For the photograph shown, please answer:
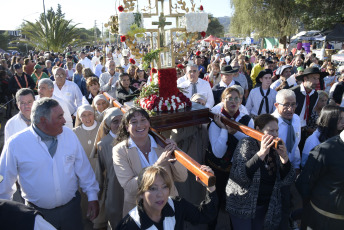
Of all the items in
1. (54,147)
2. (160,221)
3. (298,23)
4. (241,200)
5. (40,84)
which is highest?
(298,23)

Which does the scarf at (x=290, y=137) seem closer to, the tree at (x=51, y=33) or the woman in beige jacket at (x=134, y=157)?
the woman in beige jacket at (x=134, y=157)

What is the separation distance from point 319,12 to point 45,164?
75.9 feet

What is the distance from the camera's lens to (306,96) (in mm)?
4887

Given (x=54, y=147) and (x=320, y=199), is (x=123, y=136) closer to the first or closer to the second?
(x=54, y=147)


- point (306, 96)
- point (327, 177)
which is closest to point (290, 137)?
point (327, 177)

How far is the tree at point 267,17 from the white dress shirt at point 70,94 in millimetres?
19991

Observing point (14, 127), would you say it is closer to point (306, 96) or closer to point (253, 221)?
point (253, 221)

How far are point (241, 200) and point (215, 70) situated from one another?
5644mm

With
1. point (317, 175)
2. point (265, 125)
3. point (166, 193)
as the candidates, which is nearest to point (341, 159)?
point (317, 175)

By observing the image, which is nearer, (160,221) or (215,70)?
(160,221)

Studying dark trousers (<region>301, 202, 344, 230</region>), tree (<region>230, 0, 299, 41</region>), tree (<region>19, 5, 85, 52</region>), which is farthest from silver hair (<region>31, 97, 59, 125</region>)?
tree (<region>230, 0, 299, 41</region>)

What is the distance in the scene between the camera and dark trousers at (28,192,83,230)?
2.67m

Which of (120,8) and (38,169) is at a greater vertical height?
(120,8)

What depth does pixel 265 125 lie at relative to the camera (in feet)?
9.20
